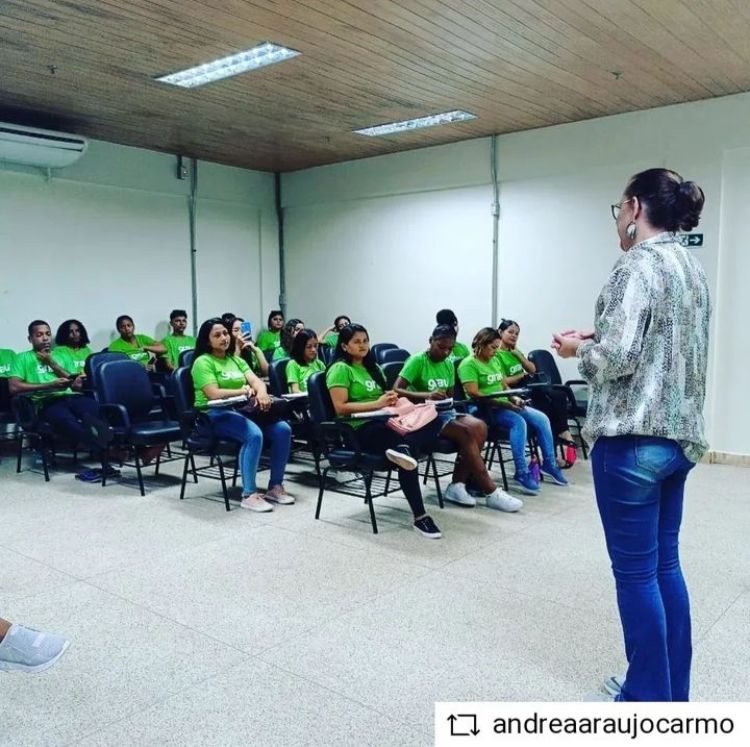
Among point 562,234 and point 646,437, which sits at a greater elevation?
point 562,234

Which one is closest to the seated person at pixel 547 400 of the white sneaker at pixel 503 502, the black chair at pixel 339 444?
the white sneaker at pixel 503 502

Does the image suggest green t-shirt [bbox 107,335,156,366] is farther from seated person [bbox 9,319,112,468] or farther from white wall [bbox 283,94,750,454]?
white wall [bbox 283,94,750,454]

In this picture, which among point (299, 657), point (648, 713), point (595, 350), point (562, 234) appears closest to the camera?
point (648, 713)

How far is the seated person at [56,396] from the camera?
505 cm

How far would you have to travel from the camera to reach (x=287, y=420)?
5105 millimetres

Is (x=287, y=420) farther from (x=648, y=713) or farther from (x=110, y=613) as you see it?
(x=648, y=713)

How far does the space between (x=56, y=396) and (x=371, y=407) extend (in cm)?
273

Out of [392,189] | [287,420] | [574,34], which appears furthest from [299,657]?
[392,189]

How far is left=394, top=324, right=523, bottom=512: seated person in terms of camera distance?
4.35m

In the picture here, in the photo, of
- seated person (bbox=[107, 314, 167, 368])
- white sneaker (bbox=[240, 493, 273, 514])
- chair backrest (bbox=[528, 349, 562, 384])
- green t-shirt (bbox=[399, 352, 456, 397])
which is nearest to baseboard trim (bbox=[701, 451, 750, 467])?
chair backrest (bbox=[528, 349, 562, 384])

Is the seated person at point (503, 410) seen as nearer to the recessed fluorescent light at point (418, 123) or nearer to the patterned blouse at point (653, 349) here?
the recessed fluorescent light at point (418, 123)

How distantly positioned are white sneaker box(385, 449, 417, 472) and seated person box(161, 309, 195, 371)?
157 inches

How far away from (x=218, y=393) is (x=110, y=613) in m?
1.75

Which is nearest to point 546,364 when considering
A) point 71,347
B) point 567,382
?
point 567,382
